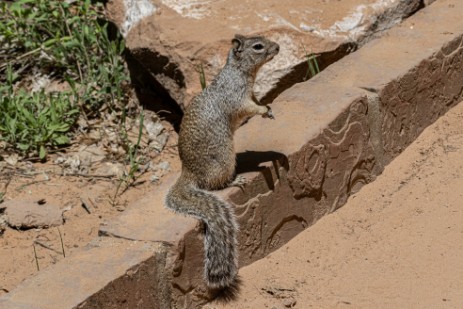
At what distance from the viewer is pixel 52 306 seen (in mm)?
3492

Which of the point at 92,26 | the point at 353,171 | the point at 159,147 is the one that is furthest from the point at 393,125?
the point at 92,26

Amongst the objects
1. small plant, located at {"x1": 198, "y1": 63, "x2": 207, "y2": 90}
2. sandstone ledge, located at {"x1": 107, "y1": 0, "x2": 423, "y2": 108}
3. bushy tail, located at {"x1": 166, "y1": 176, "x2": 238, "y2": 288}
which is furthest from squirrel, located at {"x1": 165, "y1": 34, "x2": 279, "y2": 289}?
sandstone ledge, located at {"x1": 107, "y1": 0, "x2": 423, "y2": 108}

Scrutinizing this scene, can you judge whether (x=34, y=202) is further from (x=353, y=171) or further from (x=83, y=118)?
(x=353, y=171)

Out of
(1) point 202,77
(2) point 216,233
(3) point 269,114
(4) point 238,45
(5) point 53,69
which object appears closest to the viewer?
(2) point 216,233

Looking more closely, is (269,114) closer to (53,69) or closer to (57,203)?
(57,203)

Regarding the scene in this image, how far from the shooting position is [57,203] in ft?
19.0

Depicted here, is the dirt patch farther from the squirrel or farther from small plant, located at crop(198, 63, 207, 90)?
the squirrel

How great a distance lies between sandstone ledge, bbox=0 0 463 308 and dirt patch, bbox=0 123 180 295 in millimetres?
1134

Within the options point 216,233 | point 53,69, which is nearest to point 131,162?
point 53,69

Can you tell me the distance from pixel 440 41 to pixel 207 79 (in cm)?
149

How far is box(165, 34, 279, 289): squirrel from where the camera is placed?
13.3 ft

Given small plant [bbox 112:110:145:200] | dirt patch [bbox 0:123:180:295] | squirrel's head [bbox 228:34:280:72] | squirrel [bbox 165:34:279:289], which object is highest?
squirrel's head [bbox 228:34:280:72]

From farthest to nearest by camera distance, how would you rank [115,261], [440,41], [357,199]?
1. [440,41]
2. [357,199]
3. [115,261]

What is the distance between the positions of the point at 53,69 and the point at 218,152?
2958 millimetres
